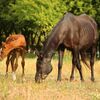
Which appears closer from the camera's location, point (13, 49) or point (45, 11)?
point (13, 49)

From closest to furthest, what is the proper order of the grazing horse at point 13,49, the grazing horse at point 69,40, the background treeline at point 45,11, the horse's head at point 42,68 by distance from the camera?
1. the horse's head at point 42,68
2. the grazing horse at point 69,40
3. the grazing horse at point 13,49
4. the background treeline at point 45,11

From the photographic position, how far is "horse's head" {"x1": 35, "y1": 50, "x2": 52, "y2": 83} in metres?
14.1

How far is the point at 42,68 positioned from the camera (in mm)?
14195

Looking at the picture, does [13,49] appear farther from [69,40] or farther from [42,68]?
[42,68]

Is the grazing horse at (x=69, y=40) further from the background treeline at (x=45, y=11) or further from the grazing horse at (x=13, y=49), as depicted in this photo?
the background treeline at (x=45, y=11)

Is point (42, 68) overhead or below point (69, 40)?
below

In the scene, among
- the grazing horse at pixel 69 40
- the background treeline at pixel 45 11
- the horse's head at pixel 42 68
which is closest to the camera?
the horse's head at pixel 42 68

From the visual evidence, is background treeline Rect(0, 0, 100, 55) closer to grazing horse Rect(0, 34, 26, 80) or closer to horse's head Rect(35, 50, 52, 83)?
grazing horse Rect(0, 34, 26, 80)

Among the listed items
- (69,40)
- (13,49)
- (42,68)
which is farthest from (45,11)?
(42,68)

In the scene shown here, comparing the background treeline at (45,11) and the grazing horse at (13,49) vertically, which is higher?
Result: the grazing horse at (13,49)

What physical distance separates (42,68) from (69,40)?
2171 millimetres

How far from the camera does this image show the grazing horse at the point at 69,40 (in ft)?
46.9

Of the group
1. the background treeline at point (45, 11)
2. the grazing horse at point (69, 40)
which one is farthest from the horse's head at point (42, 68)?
the background treeline at point (45, 11)

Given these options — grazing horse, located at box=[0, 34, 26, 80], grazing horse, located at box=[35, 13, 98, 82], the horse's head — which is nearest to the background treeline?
grazing horse, located at box=[35, 13, 98, 82]
